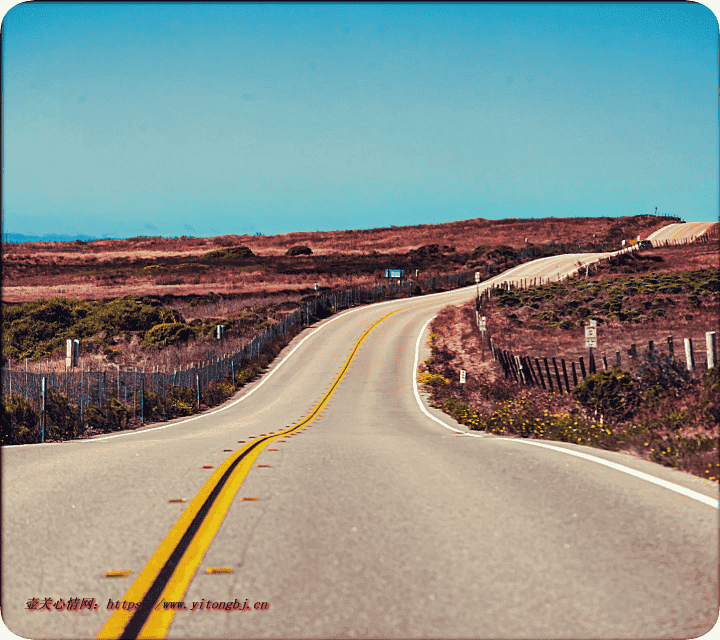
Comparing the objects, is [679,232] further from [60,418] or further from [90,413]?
[60,418]

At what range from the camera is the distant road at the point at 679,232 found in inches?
4053

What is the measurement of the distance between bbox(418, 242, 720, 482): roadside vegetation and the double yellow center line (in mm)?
5195

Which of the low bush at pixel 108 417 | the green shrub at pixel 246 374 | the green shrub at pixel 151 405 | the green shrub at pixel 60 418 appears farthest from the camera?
the green shrub at pixel 246 374

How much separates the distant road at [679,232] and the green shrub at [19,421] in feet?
330

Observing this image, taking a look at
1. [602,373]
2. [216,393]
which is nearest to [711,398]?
[602,373]

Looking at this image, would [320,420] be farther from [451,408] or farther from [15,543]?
[15,543]

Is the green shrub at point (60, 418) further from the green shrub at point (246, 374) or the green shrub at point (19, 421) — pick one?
the green shrub at point (246, 374)

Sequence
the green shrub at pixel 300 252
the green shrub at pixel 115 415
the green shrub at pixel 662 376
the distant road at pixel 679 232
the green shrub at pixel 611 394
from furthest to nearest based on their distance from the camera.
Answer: the green shrub at pixel 300 252
the distant road at pixel 679 232
the green shrub at pixel 115 415
the green shrub at pixel 611 394
the green shrub at pixel 662 376

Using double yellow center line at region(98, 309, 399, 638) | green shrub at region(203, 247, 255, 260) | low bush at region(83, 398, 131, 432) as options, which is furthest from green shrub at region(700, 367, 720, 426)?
green shrub at region(203, 247, 255, 260)

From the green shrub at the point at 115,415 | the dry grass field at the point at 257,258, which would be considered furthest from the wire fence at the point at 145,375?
the dry grass field at the point at 257,258

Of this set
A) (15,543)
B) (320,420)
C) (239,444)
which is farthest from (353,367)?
(15,543)

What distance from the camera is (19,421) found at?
1672cm

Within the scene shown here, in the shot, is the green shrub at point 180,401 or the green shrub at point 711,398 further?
the green shrub at point 180,401

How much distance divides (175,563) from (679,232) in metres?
119
